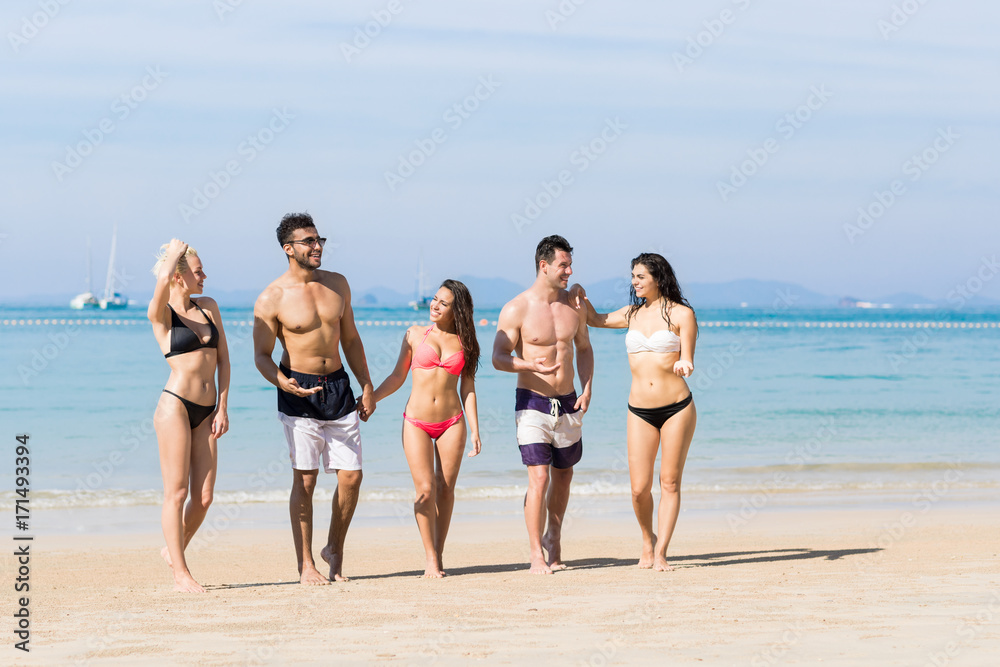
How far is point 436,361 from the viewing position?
19.9ft

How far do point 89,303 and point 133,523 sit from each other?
97993mm

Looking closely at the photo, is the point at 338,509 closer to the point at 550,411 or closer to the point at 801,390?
the point at 550,411

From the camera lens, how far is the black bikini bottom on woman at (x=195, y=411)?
5.39m

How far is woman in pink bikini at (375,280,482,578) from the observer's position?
19.8 feet

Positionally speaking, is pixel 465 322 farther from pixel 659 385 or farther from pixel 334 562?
pixel 334 562

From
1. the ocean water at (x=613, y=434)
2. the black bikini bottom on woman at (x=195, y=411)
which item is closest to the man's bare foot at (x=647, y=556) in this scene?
the black bikini bottom on woman at (x=195, y=411)

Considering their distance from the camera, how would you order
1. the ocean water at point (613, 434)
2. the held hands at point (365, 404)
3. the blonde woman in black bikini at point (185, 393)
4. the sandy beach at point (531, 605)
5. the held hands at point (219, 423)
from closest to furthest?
the sandy beach at point (531, 605) < the blonde woman in black bikini at point (185, 393) < the held hands at point (219, 423) < the held hands at point (365, 404) < the ocean water at point (613, 434)

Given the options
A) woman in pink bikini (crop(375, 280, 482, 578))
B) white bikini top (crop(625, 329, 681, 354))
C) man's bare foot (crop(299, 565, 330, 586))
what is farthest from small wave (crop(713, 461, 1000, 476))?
man's bare foot (crop(299, 565, 330, 586))

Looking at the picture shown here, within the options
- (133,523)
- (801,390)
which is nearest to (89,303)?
(801,390)

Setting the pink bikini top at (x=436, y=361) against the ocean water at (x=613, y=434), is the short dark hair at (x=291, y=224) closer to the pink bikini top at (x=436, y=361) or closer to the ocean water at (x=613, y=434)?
the pink bikini top at (x=436, y=361)

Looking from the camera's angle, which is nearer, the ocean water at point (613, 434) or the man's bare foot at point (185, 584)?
the man's bare foot at point (185, 584)

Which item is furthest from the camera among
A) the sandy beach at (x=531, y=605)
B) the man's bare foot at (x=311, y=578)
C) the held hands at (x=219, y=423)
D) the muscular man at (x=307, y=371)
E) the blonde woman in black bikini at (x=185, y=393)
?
the man's bare foot at (x=311, y=578)

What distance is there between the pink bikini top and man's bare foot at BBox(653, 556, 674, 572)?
1812mm

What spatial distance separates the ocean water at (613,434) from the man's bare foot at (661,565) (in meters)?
3.59
